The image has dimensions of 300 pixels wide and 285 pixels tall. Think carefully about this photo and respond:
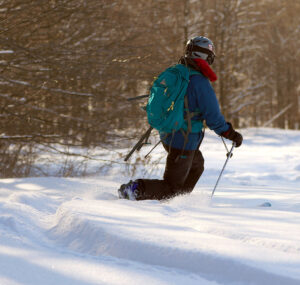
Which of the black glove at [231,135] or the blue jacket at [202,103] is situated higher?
the blue jacket at [202,103]

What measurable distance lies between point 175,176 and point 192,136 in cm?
42

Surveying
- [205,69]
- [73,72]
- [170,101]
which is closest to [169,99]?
[170,101]

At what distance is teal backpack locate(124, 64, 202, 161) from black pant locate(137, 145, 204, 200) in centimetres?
31

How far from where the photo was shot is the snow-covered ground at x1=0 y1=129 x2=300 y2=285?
236 cm

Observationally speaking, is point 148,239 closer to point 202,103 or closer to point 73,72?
point 202,103

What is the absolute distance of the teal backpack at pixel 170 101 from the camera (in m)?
4.03

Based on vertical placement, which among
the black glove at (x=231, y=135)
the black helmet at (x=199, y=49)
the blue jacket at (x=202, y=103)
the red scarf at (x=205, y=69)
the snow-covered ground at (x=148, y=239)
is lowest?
the snow-covered ground at (x=148, y=239)

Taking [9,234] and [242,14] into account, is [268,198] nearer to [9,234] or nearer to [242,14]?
[9,234]

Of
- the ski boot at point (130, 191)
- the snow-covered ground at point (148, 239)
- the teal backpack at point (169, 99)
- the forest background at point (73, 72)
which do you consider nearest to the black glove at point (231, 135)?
the teal backpack at point (169, 99)

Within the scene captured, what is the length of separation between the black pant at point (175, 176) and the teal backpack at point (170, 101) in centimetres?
31

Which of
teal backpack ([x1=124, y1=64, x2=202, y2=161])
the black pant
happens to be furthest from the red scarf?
the black pant

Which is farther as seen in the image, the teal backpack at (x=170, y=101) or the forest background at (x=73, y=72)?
the forest background at (x=73, y=72)

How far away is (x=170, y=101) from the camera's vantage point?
403cm

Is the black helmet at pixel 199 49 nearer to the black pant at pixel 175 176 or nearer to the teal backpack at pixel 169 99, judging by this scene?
the teal backpack at pixel 169 99
